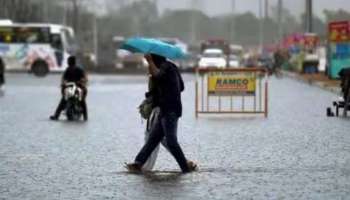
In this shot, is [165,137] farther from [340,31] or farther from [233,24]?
[233,24]

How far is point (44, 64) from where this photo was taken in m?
64.1

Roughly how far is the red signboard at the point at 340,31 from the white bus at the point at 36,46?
23935 mm

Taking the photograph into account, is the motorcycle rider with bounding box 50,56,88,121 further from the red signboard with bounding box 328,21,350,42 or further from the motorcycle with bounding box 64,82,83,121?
the red signboard with bounding box 328,21,350,42

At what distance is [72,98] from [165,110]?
36.7 ft

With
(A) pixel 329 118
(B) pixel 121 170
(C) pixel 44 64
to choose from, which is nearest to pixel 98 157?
(B) pixel 121 170

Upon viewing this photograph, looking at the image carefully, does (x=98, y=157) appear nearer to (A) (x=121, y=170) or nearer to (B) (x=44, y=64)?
(A) (x=121, y=170)

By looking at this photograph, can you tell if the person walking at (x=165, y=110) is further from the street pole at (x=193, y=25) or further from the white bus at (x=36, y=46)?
the street pole at (x=193, y=25)

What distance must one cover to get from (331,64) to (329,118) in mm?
21043

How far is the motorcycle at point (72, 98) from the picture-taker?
80.1 feet

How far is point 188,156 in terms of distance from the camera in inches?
629

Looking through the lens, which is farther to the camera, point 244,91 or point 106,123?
point 244,91

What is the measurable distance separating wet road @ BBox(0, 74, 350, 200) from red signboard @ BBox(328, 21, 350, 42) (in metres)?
15.6

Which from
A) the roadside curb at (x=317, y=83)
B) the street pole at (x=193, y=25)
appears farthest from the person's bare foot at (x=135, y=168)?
the street pole at (x=193, y=25)


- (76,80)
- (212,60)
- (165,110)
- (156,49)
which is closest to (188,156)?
(165,110)
